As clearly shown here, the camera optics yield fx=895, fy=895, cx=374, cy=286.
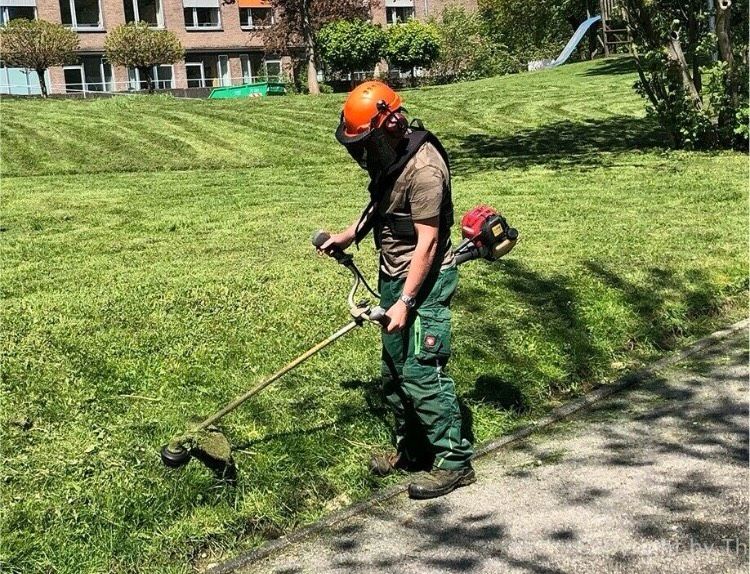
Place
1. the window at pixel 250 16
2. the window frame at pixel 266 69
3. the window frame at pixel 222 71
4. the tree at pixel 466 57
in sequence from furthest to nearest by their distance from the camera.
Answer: the window at pixel 250 16 → the window frame at pixel 222 71 → the window frame at pixel 266 69 → the tree at pixel 466 57

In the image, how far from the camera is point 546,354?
5844 millimetres

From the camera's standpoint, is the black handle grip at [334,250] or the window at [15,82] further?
the window at [15,82]

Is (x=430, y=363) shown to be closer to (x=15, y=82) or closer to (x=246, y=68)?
(x=15, y=82)

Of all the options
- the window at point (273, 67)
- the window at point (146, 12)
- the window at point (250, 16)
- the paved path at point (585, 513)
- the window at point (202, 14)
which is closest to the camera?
the paved path at point (585, 513)

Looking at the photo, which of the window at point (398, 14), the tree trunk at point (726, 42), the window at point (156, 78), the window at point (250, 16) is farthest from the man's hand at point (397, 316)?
the window at point (398, 14)

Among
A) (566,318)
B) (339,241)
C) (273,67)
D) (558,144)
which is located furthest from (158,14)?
(339,241)

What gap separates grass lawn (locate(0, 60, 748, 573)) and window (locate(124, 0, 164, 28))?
35.4 metres

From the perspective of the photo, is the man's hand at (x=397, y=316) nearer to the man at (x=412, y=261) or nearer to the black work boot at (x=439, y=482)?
the man at (x=412, y=261)

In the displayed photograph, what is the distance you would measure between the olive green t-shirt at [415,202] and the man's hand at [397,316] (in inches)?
10.5

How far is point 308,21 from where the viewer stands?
3697 centimetres

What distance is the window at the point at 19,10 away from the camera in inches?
1674

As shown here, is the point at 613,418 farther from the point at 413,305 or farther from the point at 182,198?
the point at 182,198

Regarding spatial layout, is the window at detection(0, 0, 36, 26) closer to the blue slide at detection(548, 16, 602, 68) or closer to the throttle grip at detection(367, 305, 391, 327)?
the blue slide at detection(548, 16, 602, 68)

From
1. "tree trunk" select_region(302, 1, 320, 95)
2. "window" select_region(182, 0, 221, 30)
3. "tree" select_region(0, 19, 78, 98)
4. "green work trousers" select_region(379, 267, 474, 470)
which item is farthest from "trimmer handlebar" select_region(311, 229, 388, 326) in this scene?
"window" select_region(182, 0, 221, 30)
